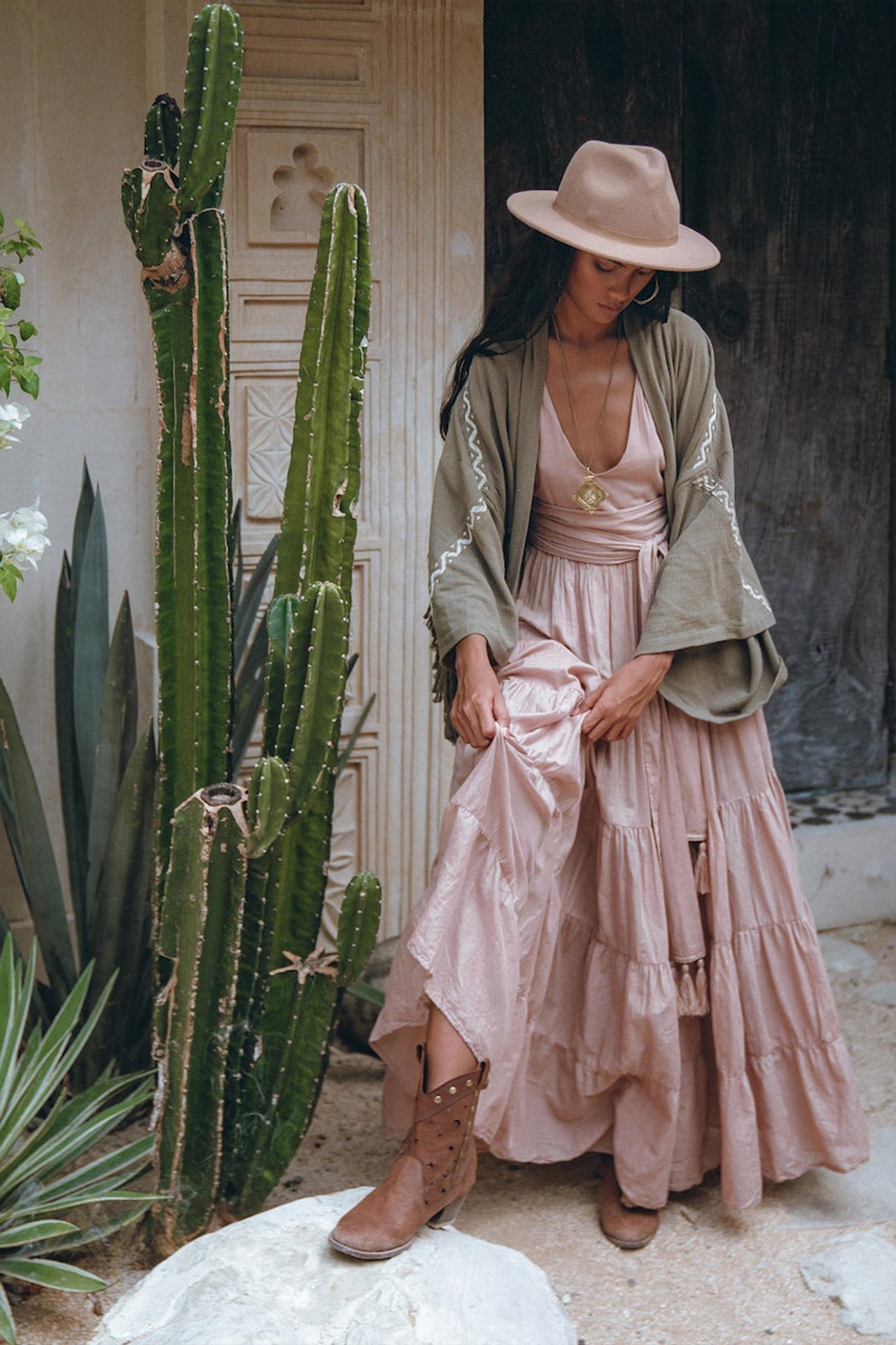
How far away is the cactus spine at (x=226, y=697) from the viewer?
2598mm

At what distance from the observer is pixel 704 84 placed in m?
4.29

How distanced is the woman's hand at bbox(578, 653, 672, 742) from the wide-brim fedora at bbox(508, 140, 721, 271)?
764mm

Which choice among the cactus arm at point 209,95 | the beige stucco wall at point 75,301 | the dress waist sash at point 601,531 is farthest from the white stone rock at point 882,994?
the cactus arm at point 209,95

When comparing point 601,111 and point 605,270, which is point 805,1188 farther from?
point 601,111

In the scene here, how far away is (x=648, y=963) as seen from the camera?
3008mm

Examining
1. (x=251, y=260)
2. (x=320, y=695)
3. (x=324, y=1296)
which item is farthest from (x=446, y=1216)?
(x=251, y=260)

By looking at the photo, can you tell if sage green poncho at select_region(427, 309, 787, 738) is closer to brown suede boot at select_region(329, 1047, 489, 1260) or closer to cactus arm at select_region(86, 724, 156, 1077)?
cactus arm at select_region(86, 724, 156, 1077)

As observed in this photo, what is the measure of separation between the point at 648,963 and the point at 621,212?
1472 millimetres

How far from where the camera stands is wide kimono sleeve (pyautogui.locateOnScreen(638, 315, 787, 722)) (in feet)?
9.82

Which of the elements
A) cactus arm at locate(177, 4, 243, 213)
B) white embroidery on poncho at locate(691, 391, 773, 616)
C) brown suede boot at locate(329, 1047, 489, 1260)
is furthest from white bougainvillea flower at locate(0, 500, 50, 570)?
white embroidery on poncho at locate(691, 391, 773, 616)

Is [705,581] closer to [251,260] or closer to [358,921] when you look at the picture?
[358,921]

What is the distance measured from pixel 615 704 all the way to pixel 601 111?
79.8 inches

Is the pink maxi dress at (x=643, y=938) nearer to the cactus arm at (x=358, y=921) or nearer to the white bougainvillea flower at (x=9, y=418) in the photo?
the cactus arm at (x=358, y=921)

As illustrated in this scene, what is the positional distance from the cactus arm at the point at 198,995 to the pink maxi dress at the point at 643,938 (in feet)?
1.29
